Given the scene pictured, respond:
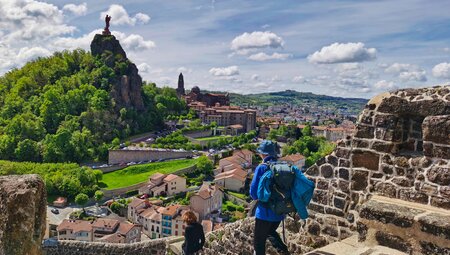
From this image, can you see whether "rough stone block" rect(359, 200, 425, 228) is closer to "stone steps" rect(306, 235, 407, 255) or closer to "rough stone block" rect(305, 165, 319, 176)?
"stone steps" rect(306, 235, 407, 255)

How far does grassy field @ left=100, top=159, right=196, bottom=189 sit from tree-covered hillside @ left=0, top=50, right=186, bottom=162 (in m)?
6.42

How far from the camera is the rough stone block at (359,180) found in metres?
5.48

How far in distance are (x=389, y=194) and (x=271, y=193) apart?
4.74 feet

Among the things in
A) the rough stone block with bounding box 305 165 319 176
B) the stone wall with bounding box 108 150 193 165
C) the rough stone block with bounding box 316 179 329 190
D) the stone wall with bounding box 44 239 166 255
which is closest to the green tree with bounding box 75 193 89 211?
the stone wall with bounding box 108 150 193 165

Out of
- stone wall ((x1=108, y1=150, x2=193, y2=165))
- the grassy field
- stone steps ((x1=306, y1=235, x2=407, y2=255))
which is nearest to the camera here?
stone steps ((x1=306, y1=235, x2=407, y2=255))

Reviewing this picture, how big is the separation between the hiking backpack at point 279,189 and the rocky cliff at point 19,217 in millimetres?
2277

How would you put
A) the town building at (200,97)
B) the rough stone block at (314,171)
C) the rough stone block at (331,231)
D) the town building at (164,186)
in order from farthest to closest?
the town building at (200,97), the town building at (164,186), the rough stone block at (314,171), the rough stone block at (331,231)

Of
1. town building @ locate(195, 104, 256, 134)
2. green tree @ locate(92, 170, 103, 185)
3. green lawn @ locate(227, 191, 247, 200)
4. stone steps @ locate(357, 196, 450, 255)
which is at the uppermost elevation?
stone steps @ locate(357, 196, 450, 255)

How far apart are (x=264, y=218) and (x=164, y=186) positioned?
53.7m

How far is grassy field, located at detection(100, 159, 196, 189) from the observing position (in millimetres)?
61188

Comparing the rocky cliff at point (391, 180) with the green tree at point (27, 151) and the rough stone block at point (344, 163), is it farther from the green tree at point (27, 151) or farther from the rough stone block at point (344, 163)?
the green tree at point (27, 151)

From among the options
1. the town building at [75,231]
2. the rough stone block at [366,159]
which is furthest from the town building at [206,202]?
the rough stone block at [366,159]

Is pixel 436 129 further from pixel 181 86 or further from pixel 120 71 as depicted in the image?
pixel 181 86

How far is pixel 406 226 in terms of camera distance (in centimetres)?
439
